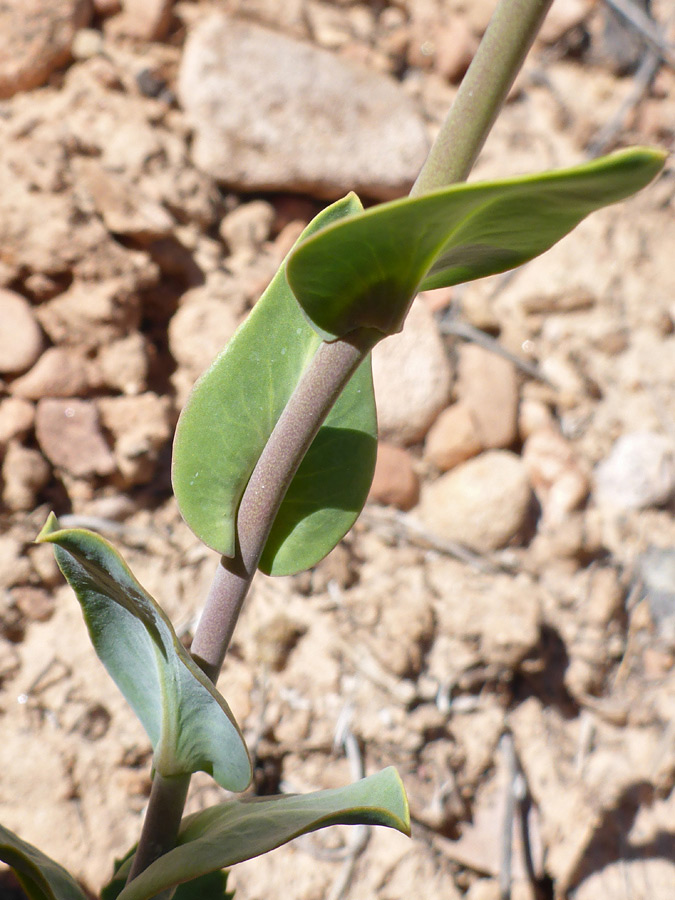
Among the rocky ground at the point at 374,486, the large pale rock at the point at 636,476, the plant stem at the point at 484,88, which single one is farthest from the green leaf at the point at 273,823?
the large pale rock at the point at 636,476

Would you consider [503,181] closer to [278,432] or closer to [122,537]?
[278,432]

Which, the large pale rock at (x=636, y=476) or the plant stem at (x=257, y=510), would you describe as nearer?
the plant stem at (x=257, y=510)

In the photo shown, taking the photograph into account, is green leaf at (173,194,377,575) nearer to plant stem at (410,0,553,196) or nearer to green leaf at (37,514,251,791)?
green leaf at (37,514,251,791)

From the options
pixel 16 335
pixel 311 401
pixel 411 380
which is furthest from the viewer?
pixel 411 380

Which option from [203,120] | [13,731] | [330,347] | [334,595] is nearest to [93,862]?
[13,731]

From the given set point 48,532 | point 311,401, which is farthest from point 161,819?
point 311,401

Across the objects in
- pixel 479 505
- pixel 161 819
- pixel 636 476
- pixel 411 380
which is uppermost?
pixel 161 819

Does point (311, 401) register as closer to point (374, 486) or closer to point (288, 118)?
point (374, 486)

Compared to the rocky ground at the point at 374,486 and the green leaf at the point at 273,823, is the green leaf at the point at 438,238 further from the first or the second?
the rocky ground at the point at 374,486
